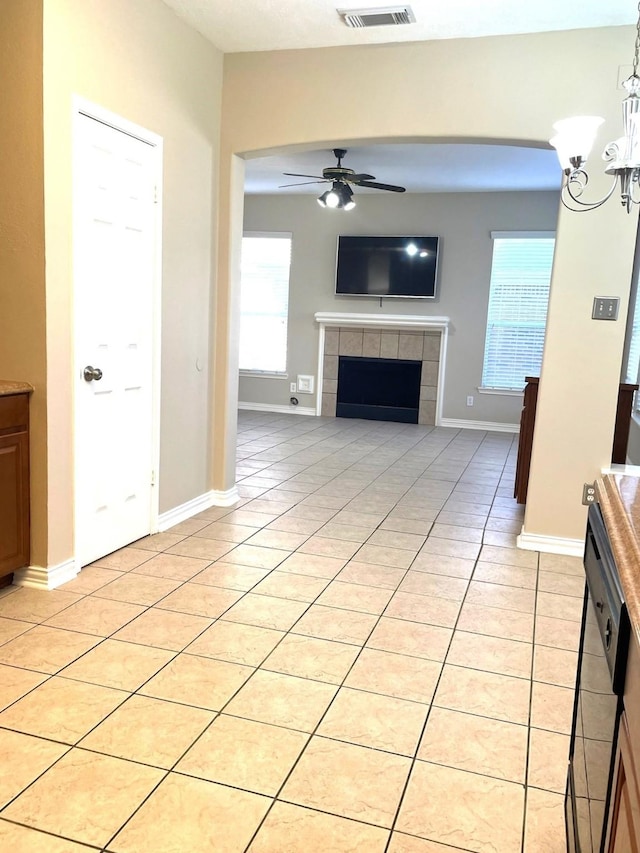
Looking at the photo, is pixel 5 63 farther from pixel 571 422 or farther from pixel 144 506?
pixel 571 422

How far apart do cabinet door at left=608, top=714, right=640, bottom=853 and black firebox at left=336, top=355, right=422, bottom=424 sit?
7416 millimetres

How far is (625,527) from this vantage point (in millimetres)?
1188

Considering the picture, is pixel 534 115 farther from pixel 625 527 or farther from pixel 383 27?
pixel 625 527

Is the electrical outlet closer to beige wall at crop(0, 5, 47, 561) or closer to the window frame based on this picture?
the window frame

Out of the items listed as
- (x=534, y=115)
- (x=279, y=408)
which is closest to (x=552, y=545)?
(x=534, y=115)

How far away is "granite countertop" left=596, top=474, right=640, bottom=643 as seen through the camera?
0.92 m

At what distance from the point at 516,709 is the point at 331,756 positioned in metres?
0.67

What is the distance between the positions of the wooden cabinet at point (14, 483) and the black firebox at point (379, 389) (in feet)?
19.6

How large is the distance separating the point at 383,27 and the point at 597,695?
11.2 feet

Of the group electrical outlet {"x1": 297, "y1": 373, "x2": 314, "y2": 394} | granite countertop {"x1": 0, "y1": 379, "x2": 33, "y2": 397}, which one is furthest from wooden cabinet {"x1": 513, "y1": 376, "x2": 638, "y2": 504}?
electrical outlet {"x1": 297, "y1": 373, "x2": 314, "y2": 394}

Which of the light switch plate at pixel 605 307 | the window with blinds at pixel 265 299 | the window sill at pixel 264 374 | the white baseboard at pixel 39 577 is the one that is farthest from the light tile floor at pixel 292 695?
the window with blinds at pixel 265 299

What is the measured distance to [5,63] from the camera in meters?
2.68

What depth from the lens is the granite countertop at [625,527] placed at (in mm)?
922

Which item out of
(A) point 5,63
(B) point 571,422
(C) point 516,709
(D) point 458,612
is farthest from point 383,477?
(A) point 5,63
